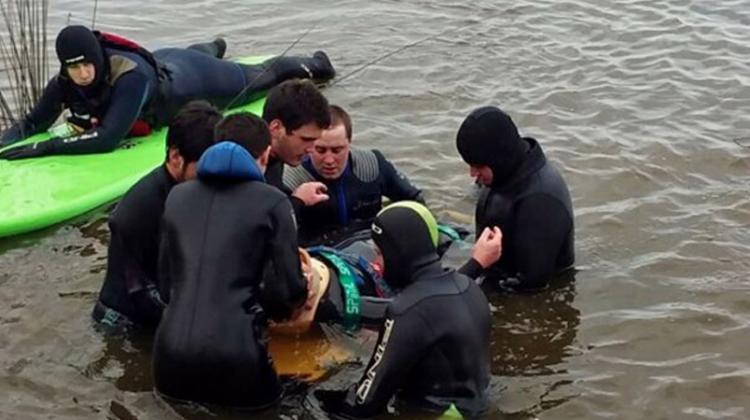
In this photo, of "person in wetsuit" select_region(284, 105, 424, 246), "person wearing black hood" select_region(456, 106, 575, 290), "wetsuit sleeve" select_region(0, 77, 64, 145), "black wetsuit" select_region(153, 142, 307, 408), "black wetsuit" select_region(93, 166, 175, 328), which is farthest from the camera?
"wetsuit sleeve" select_region(0, 77, 64, 145)

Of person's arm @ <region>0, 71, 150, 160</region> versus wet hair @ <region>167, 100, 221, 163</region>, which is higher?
wet hair @ <region>167, 100, 221, 163</region>

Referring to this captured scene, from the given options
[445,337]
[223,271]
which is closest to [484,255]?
[445,337]

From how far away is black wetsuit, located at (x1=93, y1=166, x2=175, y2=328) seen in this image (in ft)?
18.7

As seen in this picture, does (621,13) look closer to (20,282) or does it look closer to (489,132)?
(489,132)

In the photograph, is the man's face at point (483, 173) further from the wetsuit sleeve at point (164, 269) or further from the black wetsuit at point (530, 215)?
the wetsuit sleeve at point (164, 269)

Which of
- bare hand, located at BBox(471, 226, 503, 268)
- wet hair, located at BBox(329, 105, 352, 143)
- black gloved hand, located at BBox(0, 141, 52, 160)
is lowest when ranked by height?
black gloved hand, located at BBox(0, 141, 52, 160)

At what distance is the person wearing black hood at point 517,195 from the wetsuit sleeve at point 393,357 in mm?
1145

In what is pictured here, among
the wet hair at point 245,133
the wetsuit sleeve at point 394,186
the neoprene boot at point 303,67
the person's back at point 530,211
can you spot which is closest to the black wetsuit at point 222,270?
the wet hair at point 245,133

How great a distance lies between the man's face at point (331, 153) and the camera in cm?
658

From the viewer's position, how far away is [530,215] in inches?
243

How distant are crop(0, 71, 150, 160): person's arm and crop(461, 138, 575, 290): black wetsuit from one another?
10.2 ft

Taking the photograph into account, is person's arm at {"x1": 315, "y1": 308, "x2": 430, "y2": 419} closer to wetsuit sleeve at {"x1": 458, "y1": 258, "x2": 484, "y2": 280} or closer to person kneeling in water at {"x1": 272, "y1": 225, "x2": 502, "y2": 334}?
person kneeling in water at {"x1": 272, "y1": 225, "x2": 502, "y2": 334}

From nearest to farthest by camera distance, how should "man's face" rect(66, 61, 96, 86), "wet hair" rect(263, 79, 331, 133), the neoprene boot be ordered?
"wet hair" rect(263, 79, 331, 133) < "man's face" rect(66, 61, 96, 86) < the neoprene boot

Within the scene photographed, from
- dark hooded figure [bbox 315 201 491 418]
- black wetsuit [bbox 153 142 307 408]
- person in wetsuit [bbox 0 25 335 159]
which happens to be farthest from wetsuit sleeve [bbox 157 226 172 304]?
person in wetsuit [bbox 0 25 335 159]
